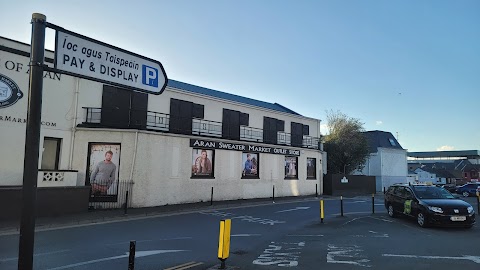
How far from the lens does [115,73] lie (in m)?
3.72

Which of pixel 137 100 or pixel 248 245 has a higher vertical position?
pixel 137 100

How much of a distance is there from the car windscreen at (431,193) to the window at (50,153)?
57.9 ft

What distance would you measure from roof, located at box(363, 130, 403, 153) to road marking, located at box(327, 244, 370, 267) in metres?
39.5

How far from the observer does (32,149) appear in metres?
3.04

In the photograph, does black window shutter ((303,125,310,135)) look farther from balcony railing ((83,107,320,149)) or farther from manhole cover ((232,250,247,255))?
manhole cover ((232,250,247,255))

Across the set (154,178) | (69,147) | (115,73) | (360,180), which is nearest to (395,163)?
(360,180)

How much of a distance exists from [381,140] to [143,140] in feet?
125

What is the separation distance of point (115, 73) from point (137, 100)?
18.0 m

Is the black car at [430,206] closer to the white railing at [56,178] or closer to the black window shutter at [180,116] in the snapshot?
the black window shutter at [180,116]

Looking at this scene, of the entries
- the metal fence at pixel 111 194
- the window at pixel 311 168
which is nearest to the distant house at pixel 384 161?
the window at pixel 311 168

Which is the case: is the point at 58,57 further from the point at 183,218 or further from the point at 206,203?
the point at 206,203

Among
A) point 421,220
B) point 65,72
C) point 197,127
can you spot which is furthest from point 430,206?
point 197,127

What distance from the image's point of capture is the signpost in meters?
3.00

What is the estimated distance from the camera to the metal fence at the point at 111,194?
1836 cm
